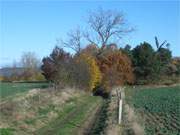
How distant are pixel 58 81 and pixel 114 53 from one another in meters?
20.8

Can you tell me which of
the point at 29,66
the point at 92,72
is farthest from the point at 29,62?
the point at 92,72

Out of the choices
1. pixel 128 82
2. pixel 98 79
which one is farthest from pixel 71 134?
pixel 128 82

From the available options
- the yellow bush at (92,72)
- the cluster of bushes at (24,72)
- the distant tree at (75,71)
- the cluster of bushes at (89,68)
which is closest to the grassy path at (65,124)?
the distant tree at (75,71)

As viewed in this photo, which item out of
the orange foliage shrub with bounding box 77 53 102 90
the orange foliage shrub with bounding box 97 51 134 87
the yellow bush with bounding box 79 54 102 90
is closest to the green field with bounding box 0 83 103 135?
the orange foliage shrub with bounding box 77 53 102 90

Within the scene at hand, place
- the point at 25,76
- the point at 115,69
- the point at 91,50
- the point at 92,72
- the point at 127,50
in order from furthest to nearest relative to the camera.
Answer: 1. the point at 25,76
2. the point at 127,50
3. the point at 91,50
4. the point at 115,69
5. the point at 92,72

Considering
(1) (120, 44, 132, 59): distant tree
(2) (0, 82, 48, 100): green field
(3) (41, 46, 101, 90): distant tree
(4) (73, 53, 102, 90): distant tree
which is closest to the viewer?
(2) (0, 82, 48, 100): green field

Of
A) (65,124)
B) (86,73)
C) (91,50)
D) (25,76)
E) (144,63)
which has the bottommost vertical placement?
(65,124)

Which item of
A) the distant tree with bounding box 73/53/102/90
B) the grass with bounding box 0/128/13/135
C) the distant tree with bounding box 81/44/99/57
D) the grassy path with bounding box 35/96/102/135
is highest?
the distant tree with bounding box 81/44/99/57

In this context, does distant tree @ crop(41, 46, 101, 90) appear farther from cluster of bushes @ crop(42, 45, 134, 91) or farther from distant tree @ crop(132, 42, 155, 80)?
distant tree @ crop(132, 42, 155, 80)

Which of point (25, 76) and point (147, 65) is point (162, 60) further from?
point (25, 76)

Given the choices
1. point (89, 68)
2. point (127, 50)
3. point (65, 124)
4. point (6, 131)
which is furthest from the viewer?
point (127, 50)

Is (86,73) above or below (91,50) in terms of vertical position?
below

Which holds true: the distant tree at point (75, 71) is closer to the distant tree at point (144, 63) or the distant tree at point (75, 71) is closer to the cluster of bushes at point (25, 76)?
the distant tree at point (144, 63)

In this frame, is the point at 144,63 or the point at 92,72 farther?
the point at 144,63
